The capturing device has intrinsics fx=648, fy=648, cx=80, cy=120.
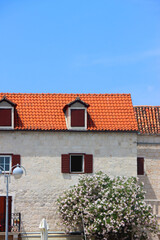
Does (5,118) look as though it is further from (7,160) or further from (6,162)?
(6,162)

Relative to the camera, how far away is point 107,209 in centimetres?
3919

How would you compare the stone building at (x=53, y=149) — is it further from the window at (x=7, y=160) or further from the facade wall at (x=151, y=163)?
the facade wall at (x=151, y=163)

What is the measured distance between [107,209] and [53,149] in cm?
570

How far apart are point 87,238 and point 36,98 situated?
10.2 meters

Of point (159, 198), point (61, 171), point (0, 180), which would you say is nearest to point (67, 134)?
point (61, 171)

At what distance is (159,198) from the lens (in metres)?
45.6

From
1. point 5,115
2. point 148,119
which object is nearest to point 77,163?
point 5,115

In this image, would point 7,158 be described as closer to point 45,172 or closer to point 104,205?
point 45,172

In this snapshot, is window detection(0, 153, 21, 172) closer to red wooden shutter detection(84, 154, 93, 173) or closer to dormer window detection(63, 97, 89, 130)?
dormer window detection(63, 97, 89, 130)

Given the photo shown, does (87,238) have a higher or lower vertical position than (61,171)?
lower

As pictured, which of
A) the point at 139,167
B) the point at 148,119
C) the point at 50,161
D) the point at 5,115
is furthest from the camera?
the point at 148,119

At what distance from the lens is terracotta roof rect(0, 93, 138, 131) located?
139 feet

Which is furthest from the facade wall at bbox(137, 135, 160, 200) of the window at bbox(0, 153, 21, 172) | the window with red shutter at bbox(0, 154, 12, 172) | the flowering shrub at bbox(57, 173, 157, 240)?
the window with red shutter at bbox(0, 154, 12, 172)

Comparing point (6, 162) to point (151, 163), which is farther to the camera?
point (151, 163)
